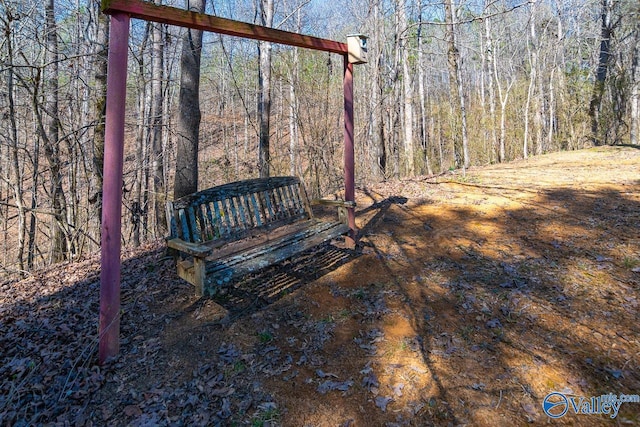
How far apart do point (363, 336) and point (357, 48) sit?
3215 millimetres

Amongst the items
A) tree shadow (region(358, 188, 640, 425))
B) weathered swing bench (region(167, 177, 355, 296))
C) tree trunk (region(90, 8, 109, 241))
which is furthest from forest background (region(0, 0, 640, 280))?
tree shadow (region(358, 188, 640, 425))

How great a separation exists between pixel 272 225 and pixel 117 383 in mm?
2236

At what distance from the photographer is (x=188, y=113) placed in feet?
16.8

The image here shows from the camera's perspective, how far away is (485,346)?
2.65m

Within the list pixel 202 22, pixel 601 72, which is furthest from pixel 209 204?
pixel 601 72

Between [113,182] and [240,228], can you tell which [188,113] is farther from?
[113,182]

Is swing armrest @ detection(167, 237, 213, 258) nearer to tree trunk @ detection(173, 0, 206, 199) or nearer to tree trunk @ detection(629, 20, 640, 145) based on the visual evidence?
tree trunk @ detection(173, 0, 206, 199)

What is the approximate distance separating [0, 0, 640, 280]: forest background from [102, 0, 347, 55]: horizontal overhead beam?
1.99 metres

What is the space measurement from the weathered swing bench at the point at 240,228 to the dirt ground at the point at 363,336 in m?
0.43

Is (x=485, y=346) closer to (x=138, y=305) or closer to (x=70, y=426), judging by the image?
(x=70, y=426)

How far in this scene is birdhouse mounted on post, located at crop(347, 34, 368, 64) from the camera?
4129mm

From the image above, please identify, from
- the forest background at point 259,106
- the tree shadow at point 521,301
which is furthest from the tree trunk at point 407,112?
the tree shadow at point 521,301

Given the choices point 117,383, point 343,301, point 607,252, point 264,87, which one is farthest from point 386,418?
point 264,87

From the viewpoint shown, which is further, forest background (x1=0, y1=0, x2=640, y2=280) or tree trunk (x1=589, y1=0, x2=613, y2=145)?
tree trunk (x1=589, y1=0, x2=613, y2=145)
